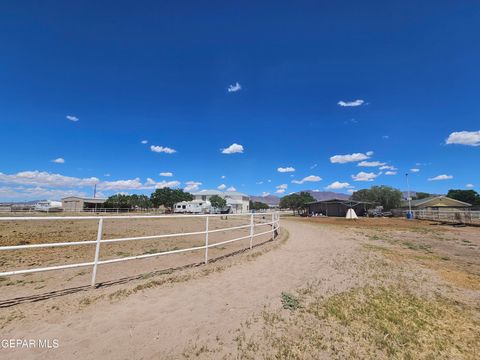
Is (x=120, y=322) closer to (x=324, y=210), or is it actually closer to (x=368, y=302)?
(x=368, y=302)

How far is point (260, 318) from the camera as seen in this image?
12.7ft

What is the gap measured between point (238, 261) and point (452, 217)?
36.9 meters

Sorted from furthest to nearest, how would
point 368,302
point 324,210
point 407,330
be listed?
point 324,210 → point 368,302 → point 407,330

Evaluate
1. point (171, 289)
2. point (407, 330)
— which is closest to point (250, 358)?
point (407, 330)

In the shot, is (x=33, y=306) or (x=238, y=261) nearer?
(x=33, y=306)

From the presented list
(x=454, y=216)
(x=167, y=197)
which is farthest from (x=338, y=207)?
(x=167, y=197)

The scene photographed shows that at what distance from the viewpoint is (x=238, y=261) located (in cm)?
780

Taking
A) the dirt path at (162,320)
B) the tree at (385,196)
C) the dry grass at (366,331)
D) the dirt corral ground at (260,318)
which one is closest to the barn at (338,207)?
the tree at (385,196)

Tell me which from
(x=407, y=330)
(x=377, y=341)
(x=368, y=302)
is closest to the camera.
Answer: (x=377, y=341)

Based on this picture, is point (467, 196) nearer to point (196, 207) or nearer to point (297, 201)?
point (297, 201)

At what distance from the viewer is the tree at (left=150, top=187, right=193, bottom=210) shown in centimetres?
8538

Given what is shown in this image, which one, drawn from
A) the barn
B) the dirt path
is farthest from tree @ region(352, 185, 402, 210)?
the dirt path

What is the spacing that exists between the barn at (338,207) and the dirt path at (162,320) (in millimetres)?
51121

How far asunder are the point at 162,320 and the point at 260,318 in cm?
144
